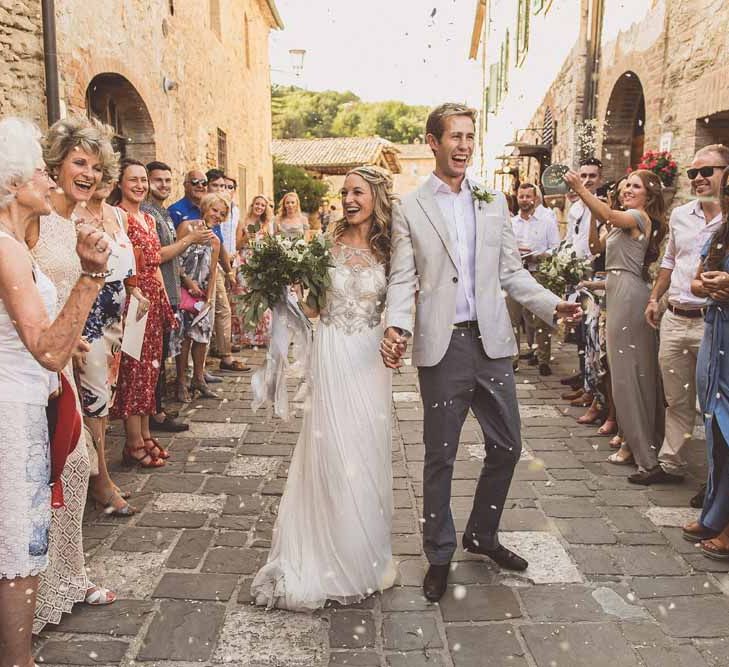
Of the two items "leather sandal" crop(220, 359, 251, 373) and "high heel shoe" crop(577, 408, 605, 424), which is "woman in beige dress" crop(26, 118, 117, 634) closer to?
"high heel shoe" crop(577, 408, 605, 424)

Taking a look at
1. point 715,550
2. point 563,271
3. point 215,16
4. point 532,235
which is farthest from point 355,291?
point 215,16

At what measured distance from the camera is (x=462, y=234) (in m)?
3.54

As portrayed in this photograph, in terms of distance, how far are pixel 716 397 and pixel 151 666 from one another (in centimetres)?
326

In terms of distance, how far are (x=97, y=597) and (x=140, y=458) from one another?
2036 millimetres

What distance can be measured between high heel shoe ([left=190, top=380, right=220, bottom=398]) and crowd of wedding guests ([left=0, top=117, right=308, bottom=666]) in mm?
515

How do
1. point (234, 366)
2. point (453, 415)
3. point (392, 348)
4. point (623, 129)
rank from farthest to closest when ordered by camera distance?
point (623, 129), point (234, 366), point (453, 415), point (392, 348)

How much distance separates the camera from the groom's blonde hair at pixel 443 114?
344 cm

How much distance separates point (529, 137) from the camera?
1705 centimetres

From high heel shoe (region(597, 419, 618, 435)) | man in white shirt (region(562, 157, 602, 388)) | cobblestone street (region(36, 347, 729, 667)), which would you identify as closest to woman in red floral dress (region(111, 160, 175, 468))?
cobblestone street (region(36, 347, 729, 667))

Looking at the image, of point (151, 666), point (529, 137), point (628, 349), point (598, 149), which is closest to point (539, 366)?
point (628, 349)

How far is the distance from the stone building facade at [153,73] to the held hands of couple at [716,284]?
6.37 metres

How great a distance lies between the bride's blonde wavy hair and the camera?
3623 millimetres

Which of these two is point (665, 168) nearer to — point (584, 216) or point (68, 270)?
point (584, 216)

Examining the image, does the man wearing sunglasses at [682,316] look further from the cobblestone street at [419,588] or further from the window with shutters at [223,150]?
the window with shutters at [223,150]
